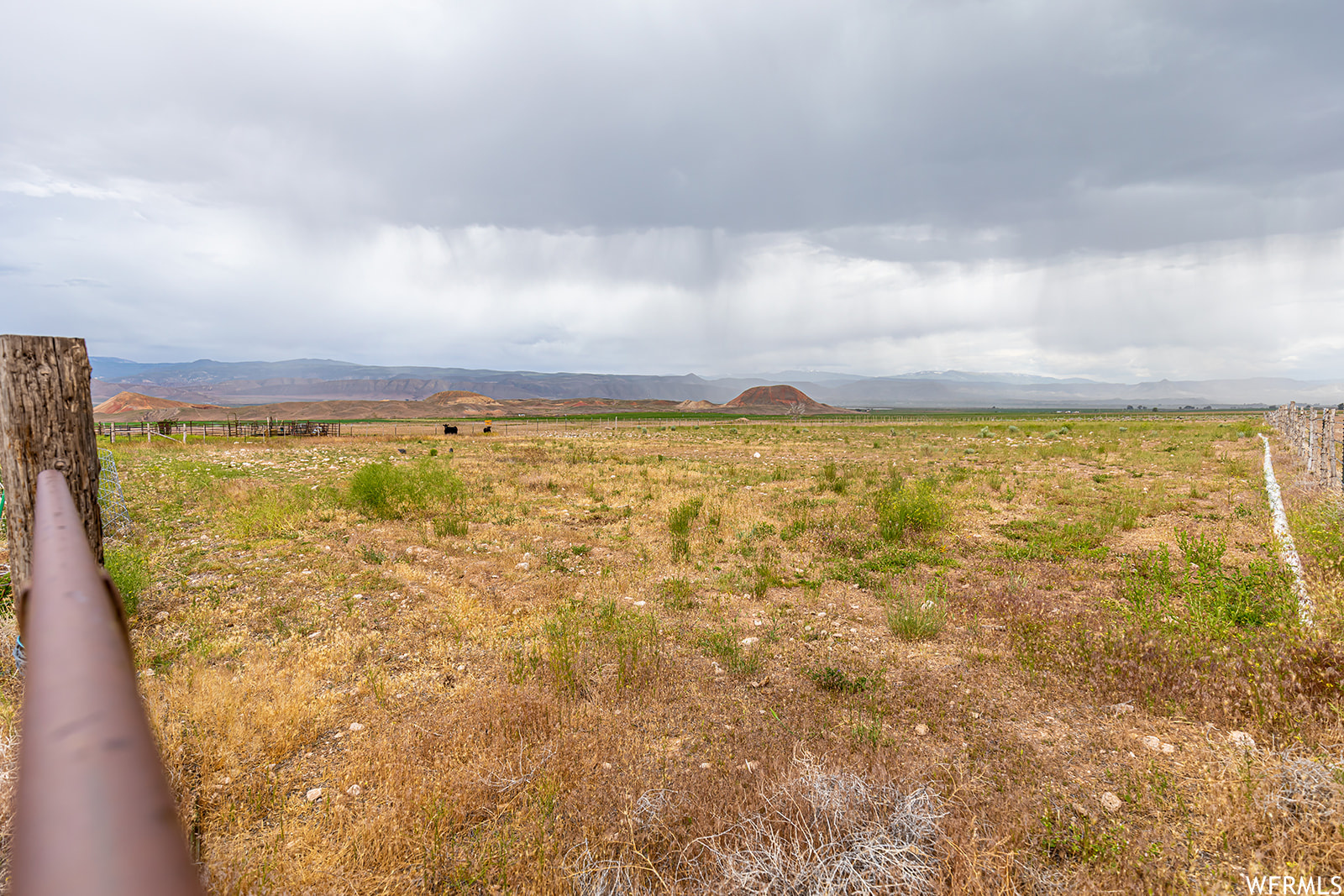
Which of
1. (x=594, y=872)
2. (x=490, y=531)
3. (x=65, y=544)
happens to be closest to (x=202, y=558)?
(x=490, y=531)

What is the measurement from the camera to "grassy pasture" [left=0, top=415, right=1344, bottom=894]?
3492mm

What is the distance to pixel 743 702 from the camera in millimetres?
5246

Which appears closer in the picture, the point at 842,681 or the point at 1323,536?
the point at 842,681

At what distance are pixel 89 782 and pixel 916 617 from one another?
22.9ft

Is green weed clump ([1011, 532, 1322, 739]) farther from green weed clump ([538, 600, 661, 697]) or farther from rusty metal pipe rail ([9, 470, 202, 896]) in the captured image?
rusty metal pipe rail ([9, 470, 202, 896])

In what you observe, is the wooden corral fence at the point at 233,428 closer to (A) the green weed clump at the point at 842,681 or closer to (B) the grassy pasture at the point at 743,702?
(B) the grassy pasture at the point at 743,702

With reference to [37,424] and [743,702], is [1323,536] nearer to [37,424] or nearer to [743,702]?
[743,702]

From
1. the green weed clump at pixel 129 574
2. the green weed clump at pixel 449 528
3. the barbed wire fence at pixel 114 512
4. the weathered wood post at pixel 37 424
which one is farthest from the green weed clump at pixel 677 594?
the barbed wire fence at pixel 114 512

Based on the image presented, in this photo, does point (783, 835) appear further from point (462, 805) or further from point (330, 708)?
point (330, 708)

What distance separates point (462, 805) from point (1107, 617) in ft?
22.0

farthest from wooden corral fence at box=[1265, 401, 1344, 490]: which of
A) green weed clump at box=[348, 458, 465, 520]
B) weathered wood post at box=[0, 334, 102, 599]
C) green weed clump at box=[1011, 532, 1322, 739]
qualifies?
green weed clump at box=[348, 458, 465, 520]

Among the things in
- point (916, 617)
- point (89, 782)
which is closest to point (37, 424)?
point (89, 782)

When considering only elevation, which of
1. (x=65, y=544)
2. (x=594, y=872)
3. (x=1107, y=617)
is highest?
(x=65, y=544)

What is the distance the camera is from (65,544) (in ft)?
5.41
